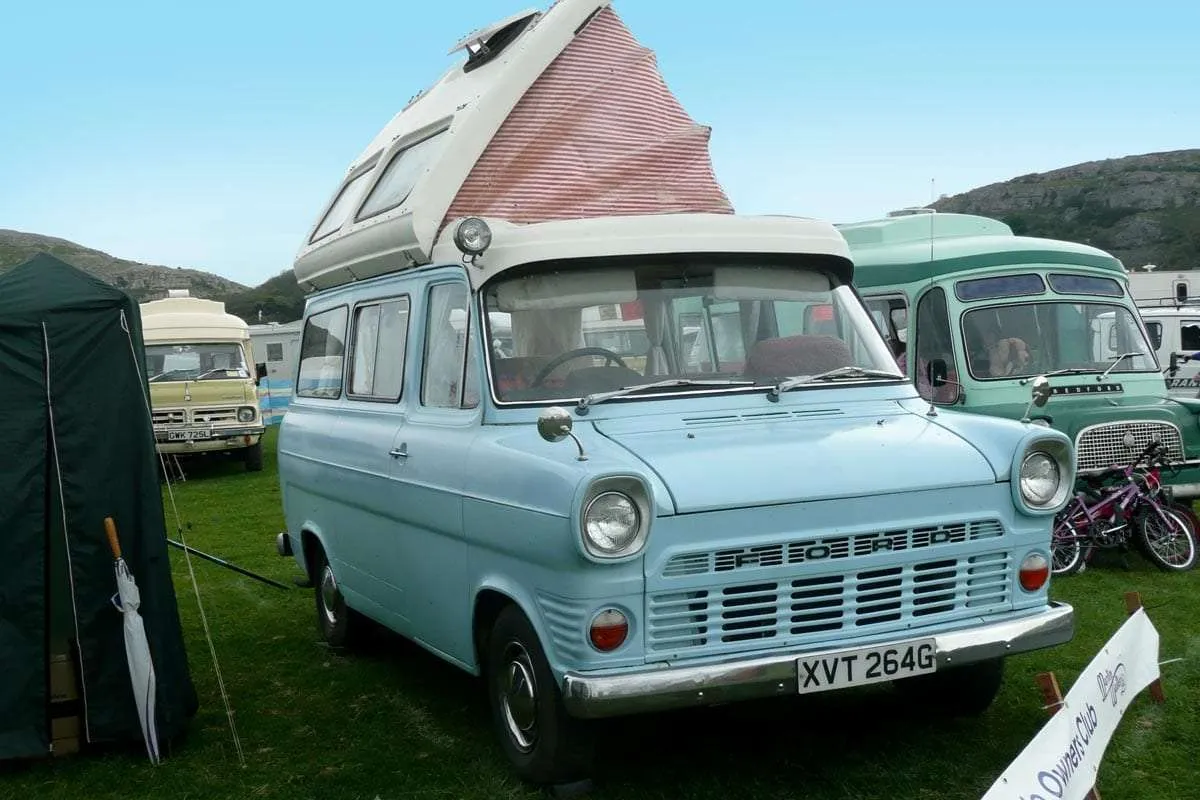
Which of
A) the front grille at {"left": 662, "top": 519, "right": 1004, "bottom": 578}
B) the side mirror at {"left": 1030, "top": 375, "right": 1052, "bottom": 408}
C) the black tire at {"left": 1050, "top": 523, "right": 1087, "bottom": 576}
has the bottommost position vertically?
the black tire at {"left": 1050, "top": 523, "right": 1087, "bottom": 576}

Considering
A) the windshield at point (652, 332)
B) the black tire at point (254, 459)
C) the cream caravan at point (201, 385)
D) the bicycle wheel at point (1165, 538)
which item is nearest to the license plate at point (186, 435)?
the cream caravan at point (201, 385)

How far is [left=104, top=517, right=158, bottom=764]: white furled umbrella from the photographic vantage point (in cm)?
555

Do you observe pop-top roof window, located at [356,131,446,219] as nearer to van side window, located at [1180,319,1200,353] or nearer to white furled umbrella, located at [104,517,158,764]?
white furled umbrella, located at [104,517,158,764]

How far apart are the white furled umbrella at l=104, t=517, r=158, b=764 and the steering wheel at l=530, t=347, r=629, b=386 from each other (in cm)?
192

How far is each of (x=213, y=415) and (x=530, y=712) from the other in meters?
15.4

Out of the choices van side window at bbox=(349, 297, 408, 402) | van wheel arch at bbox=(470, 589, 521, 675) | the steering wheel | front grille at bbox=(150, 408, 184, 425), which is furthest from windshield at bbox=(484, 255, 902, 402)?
front grille at bbox=(150, 408, 184, 425)

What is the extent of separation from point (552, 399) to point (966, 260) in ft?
20.5

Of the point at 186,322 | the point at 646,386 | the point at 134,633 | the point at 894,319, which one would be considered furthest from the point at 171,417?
the point at 646,386

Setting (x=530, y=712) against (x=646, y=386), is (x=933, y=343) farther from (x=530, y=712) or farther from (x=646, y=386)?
(x=530, y=712)

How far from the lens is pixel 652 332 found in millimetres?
5629

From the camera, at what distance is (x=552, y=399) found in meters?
5.40

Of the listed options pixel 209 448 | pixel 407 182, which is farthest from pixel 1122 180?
pixel 407 182

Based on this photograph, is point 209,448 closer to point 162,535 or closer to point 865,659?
point 162,535

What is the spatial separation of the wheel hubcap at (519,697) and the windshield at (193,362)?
609 inches
